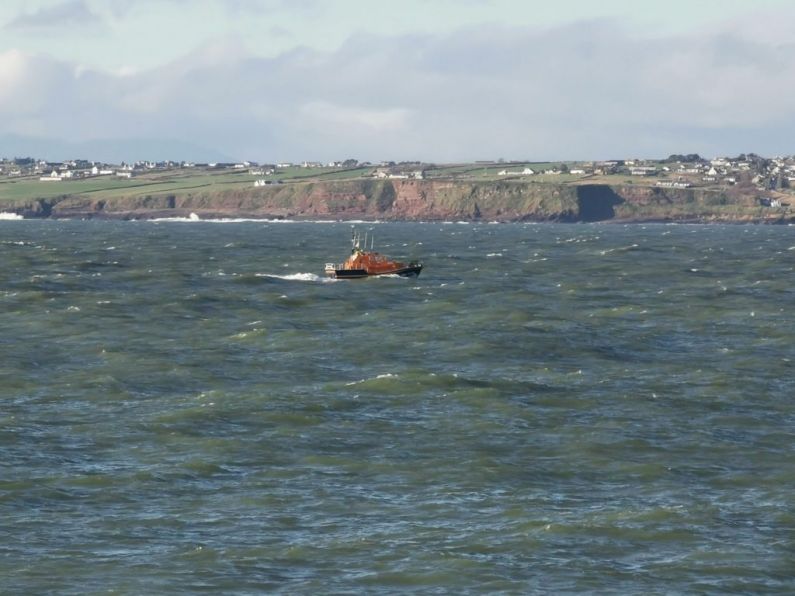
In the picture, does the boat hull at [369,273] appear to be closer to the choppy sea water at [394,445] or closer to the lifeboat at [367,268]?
the lifeboat at [367,268]

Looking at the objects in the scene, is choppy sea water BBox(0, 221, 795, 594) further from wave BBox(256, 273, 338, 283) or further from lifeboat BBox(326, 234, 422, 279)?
lifeboat BBox(326, 234, 422, 279)

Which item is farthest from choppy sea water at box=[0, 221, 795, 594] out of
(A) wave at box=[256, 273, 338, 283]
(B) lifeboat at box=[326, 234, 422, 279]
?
(B) lifeboat at box=[326, 234, 422, 279]

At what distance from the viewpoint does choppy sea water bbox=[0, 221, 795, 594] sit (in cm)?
3422

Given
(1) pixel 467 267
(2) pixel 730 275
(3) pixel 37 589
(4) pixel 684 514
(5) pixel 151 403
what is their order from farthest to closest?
(1) pixel 467 267, (2) pixel 730 275, (5) pixel 151 403, (4) pixel 684 514, (3) pixel 37 589

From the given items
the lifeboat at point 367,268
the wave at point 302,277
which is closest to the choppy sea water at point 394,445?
the wave at point 302,277

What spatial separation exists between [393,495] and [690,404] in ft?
57.7

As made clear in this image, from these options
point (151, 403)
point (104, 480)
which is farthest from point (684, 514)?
point (151, 403)

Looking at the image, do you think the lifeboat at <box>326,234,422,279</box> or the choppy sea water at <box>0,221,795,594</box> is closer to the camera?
the choppy sea water at <box>0,221,795,594</box>

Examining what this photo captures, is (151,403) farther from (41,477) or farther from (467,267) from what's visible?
(467,267)

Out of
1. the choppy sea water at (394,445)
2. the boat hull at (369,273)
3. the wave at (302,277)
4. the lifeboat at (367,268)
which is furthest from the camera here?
the lifeboat at (367,268)

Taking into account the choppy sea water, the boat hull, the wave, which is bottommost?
the choppy sea water

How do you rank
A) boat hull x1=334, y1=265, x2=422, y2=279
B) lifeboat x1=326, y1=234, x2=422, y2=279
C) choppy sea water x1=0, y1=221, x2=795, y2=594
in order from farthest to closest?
lifeboat x1=326, y1=234, x2=422, y2=279 → boat hull x1=334, y1=265, x2=422, y2=279 → choppy sea water x1=0, y1=221, x2=795, y2=594

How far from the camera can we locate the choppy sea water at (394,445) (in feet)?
112

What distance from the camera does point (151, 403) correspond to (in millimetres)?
53469
